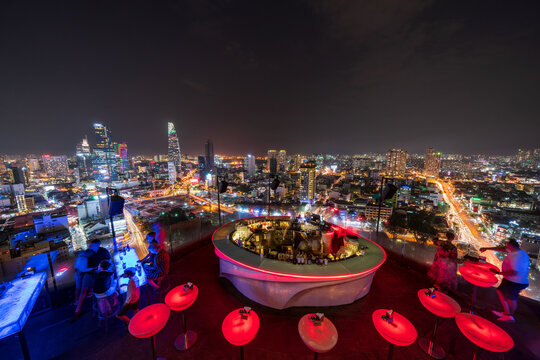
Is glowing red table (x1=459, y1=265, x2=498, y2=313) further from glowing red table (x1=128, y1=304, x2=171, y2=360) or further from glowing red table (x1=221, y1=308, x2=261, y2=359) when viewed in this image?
glowing red table (x1=128, y1=304, x2=171, y2=360)

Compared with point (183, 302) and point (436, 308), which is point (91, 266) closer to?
point (183, 302)

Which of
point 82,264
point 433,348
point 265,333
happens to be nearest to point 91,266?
point 82,264

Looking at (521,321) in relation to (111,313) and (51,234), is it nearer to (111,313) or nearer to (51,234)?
(111,313)

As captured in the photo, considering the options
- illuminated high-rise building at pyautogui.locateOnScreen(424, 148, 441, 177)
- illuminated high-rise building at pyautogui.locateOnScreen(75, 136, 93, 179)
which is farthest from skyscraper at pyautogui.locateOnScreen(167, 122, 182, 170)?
illuminated high-rise building at pyautogui.locateOnScreen(424, 148, 441, 177)

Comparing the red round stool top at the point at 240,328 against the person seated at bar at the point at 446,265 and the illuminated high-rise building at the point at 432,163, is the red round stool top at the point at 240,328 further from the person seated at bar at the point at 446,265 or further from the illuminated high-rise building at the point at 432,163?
the illuminated high-rise building at the point at 432,163

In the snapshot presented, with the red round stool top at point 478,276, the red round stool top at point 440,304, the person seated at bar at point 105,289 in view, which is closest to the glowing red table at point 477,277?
the red round stool top at point 478,276

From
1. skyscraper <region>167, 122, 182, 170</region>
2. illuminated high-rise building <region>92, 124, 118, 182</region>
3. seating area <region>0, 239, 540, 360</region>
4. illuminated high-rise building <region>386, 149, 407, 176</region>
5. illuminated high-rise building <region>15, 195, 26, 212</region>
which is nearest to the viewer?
seating area <region>0, 239, 540, 360</region>

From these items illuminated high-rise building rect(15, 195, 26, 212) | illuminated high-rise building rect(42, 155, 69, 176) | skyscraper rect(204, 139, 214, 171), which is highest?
skyscraper rect(204, 139, 214, 171)
